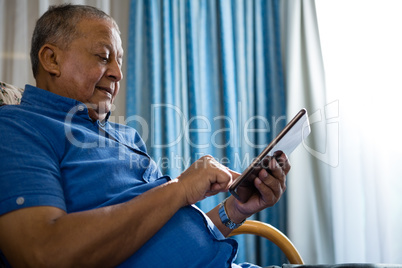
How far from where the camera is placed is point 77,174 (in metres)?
0.94

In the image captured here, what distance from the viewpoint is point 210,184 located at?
0.96 meters

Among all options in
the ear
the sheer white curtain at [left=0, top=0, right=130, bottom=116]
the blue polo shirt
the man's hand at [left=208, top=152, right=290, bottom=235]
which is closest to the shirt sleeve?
the blue polo shirt

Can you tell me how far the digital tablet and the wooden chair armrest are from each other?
1.12ft

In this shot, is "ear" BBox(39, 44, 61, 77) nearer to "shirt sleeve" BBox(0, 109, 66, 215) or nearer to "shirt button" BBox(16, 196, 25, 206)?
"shirt sleeve" BBox(0, 109, 66, 215)

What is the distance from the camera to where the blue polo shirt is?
794 mm

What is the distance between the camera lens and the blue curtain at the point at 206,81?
2.44m

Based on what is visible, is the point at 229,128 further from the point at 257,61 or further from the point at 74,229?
the point at 74,229

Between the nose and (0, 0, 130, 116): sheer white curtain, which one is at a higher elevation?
(0, 0, 130, 116): sheer white curtain

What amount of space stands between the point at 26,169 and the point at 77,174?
155 millimetres

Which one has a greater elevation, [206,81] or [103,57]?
[206,81]

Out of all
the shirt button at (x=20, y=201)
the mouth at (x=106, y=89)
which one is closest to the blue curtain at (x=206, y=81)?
the mouth at (x=106, y=89)

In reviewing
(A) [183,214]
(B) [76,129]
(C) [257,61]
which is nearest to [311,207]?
(C) [257,61]

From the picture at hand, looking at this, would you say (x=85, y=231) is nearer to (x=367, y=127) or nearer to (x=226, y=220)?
(x=226, y=220)

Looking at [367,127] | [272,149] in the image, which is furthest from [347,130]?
[272,149]
